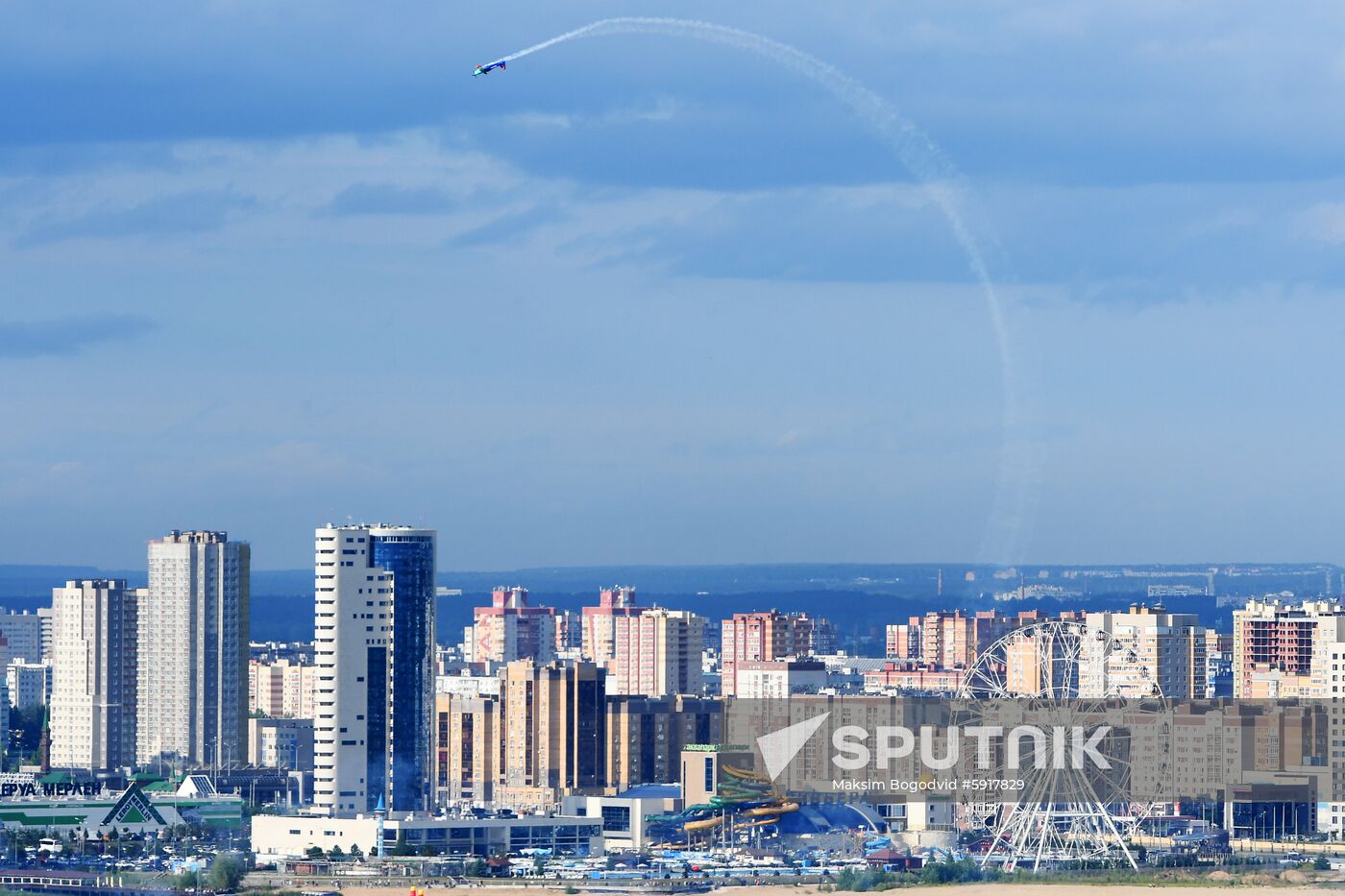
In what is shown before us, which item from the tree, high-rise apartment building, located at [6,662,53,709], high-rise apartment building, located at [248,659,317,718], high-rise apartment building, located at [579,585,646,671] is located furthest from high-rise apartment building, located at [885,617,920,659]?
the tree

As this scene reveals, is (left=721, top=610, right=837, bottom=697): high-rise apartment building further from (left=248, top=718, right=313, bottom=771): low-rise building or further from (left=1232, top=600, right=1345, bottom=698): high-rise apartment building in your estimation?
(left=1232, top=600, right=1345, bottom=698): high-rise apartment building

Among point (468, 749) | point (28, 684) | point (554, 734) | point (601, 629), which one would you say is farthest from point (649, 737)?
point (601, 629)

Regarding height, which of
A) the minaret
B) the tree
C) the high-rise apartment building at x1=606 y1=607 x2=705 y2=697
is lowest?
the tree

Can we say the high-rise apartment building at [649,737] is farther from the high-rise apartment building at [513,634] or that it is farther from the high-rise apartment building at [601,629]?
the high-rise apartment building at [513,634]

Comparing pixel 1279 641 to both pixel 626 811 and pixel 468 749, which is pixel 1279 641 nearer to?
pixel 468 749

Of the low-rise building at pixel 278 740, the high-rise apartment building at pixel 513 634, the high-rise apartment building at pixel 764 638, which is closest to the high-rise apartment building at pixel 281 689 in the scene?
the low-rise building at pixel 278 740

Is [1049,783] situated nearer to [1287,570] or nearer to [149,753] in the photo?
[149,753]
